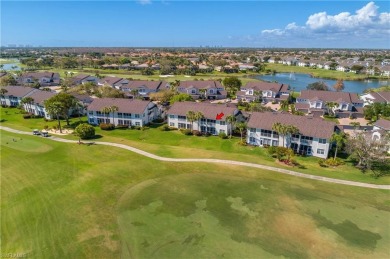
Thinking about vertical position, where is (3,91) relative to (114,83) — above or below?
above

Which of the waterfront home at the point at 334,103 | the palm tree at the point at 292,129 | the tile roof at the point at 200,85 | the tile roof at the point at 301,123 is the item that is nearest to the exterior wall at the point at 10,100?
the tile roof at the point at 200,85

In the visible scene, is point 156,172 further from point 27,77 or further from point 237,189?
point 27,77

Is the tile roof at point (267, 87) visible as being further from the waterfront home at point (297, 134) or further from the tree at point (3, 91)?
the tree at point (3, 91)

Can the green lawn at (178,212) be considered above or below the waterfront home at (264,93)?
below

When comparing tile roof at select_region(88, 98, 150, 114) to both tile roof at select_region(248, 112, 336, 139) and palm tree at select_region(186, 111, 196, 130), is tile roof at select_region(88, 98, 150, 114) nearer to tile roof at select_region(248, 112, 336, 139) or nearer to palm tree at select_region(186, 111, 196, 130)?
palm tree at select_region(186, 111, 196, 130)

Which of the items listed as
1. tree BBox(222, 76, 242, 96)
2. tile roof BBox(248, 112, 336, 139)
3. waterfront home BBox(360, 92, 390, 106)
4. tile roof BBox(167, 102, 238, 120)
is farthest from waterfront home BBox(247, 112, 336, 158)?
tree BBox(222, 76, 242, 96)

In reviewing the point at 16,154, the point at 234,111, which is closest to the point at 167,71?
the point at 234,111

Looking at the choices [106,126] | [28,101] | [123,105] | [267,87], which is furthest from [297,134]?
[28,101]

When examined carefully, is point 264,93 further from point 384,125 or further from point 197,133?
point 384,125
